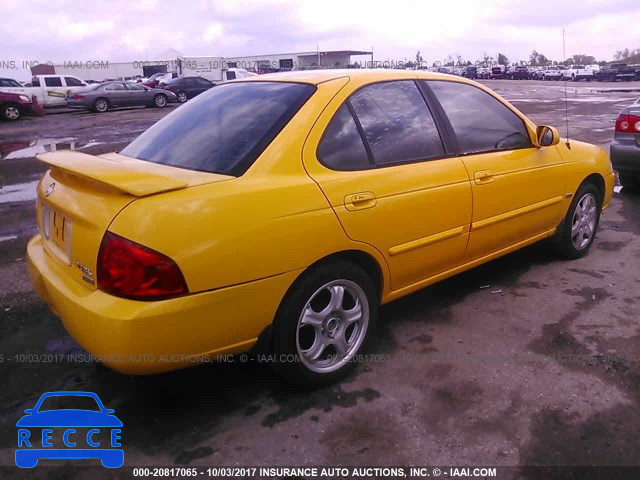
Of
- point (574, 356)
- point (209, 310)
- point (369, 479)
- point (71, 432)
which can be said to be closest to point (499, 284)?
point (574, 356)

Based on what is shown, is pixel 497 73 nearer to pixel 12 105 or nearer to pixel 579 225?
pixel 12 105

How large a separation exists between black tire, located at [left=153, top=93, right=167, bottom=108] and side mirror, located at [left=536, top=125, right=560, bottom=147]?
23.6 m

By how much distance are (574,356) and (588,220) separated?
6.45 feet

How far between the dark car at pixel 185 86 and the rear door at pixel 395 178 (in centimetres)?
2636

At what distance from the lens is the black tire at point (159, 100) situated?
2533 cm

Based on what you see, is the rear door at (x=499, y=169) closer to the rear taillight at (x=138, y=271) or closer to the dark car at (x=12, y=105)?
the rear taillight at (x=138, y=271)

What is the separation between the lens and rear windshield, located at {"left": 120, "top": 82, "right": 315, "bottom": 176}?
9.18ft

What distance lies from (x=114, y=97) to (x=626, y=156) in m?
22.0

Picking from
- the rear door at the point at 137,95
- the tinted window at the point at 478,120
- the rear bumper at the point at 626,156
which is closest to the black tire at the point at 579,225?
the tinted window at the point at 478,120

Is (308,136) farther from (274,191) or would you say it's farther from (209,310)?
(209,310)

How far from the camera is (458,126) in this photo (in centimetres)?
362

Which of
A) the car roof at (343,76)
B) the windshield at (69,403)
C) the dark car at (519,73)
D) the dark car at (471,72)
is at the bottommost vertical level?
the windshield at (69,403)

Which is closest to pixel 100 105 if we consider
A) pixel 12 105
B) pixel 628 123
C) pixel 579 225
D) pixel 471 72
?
pixel 12 105

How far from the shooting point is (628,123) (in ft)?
21.6
